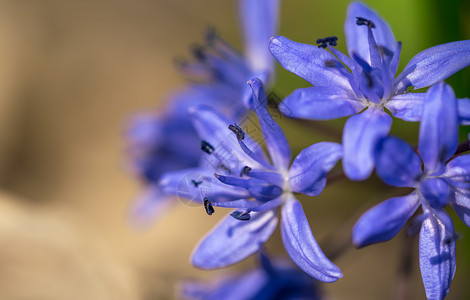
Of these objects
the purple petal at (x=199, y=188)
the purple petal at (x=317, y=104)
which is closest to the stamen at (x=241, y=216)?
the purple petal at (x=199, y=188)

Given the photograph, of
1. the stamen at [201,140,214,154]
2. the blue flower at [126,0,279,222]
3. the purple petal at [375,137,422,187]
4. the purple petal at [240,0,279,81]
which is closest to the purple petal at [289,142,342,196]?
the purple petal at [375,137,422,187]

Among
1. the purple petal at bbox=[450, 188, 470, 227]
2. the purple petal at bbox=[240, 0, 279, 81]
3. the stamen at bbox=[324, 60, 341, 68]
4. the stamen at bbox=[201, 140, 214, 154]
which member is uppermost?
the purple petal at bbox=[240, 0, 279, 81]

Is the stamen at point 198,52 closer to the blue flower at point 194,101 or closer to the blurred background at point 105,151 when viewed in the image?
the blue flower at point 194,101

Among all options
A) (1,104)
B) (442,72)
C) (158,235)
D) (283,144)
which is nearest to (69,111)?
(1,104)

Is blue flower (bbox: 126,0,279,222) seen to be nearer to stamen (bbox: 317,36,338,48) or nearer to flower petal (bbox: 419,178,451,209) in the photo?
stamen (bbox: 317,36,338,48)

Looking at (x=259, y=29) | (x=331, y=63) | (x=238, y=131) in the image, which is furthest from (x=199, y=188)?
(x=259, y=29)

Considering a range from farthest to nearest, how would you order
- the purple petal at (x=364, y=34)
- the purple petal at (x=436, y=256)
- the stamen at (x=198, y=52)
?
1. the stamen at (x=198, y=52)
2. the purple petal at (x=364, y=34)
3. the purple petal at (x=436, y=256)

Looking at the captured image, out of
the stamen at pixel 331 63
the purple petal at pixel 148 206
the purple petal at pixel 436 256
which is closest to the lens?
the purple petal at pixel 436 256
